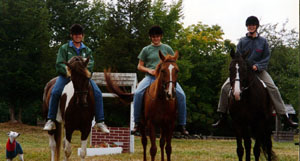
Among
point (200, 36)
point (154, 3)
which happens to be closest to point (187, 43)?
point (200, 36)

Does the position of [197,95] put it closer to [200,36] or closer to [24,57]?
[200,36]

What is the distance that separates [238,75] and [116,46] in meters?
27.0

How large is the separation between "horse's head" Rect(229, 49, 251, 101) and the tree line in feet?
59.5

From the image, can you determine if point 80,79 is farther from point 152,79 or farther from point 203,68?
point 203,68

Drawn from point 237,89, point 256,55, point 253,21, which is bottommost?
point 237,89

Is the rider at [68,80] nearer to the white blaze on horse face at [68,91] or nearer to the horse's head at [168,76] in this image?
the white blaze on horse face at [68,91]

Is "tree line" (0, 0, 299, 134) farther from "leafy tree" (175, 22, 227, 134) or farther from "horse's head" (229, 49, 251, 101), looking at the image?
"horse's head" (229, 49, 251, 101)

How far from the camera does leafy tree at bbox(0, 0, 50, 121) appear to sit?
3603 centimetres

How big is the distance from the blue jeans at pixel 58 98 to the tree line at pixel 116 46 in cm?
1752

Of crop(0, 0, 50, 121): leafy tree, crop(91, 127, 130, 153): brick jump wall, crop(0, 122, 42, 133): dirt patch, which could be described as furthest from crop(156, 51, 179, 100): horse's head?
crop(0, 0, 50, 121): leafy tree

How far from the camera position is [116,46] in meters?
34.8

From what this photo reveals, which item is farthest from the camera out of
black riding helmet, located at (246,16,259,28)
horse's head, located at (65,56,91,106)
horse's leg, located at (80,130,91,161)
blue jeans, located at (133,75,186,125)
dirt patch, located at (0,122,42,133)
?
dirt patch, located at (0,122,42,133)

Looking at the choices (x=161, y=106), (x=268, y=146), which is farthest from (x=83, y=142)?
(x=268, y=146)

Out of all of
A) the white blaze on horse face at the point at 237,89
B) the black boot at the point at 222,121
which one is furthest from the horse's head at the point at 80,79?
the black boot at the point at 222,121
